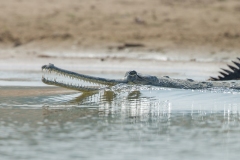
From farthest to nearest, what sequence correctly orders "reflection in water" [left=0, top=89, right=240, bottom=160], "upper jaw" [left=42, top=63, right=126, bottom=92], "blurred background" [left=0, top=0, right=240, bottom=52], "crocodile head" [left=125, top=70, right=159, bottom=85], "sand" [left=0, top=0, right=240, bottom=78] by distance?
1. "blurred background" [left=0, top=0, right=240, bottom=52]
2. "sand" [left=0, top=0, right=240, bottom=78]
3. "crocodile head" [left=125, top=70, right=159, bottom=85]
4. "upper jaw" [left=42, top=63, right=126, bottom=92]
5. "reflection in water" [left=0, top=89, right=240, bottom=160]

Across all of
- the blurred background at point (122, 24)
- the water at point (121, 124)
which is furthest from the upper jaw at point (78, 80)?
the blurred background at point (122, 24)

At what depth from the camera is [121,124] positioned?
7.38 m

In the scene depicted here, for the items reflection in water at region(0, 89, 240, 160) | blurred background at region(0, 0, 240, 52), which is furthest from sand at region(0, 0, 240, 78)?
reflection in water at region(0, 89, 240, 160)

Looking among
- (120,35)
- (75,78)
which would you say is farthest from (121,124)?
(120,35)

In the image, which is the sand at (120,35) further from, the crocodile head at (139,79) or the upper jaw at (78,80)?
the upper jaw at (78,80)

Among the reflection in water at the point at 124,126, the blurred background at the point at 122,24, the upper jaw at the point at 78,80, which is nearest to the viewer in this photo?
the reflection in water at the point at 124,126

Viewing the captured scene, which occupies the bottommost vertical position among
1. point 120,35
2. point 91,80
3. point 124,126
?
point 124,126

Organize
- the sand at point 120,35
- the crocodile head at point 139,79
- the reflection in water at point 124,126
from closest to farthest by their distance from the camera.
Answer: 1. the reflection in water at point 124,126
2. the crocodile head at point 139,79
3. the sand at point 120,35

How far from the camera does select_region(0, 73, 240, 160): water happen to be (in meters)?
6.03

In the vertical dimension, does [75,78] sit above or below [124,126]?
above

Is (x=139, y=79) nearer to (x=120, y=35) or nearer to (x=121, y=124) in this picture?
(x=121, y=124)

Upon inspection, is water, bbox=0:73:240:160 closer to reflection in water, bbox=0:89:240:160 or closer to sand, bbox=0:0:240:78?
reflection in water, bbox=0:89:240:160

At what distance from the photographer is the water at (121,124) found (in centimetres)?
603

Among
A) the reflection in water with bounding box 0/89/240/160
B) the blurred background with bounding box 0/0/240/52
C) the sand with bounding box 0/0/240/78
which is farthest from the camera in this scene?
the blurred background with bounding box 0/0/240/52
